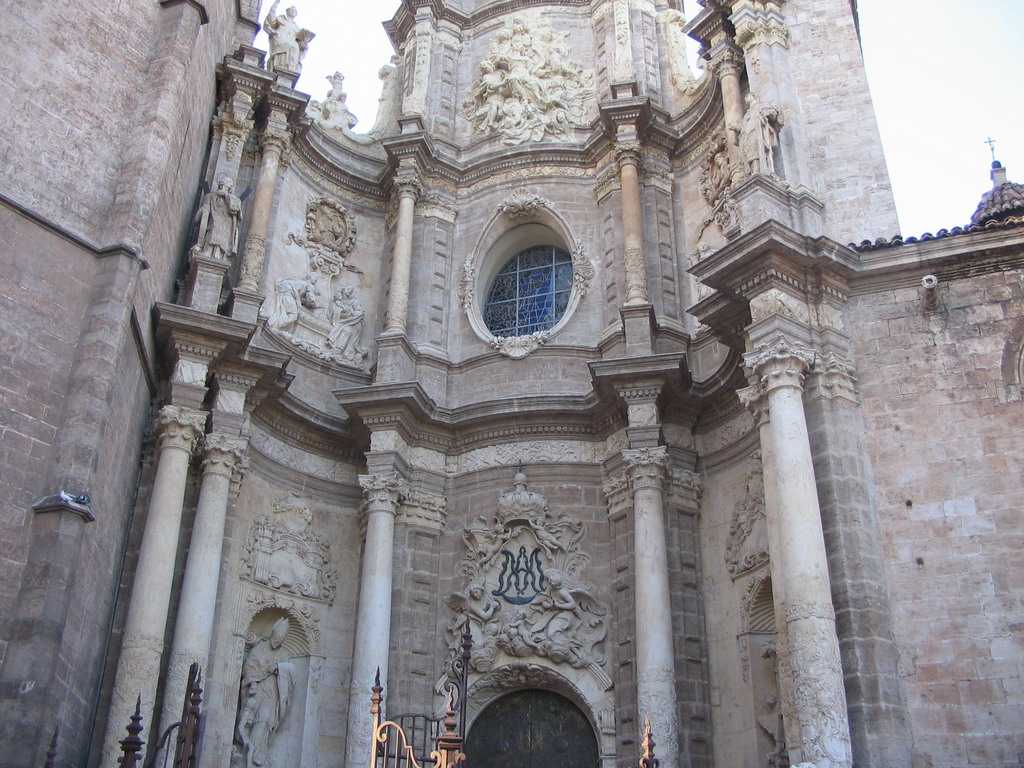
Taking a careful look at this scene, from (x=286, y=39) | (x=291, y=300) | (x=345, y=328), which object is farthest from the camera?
(x=286, y=39)

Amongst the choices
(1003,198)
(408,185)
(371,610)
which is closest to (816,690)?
(371,610)

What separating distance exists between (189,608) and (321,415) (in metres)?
3.41

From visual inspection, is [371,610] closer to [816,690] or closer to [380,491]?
[380,491]

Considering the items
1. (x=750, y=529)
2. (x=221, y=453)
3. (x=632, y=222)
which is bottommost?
(x=750, y=529)

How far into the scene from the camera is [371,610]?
13086 millimetres

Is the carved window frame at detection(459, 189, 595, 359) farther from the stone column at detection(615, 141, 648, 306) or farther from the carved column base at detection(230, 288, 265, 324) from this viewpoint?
the carved column base at detection(230, 288, 265, 324)

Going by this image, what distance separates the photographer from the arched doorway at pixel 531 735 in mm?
12969

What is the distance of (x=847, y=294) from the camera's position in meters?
11.8

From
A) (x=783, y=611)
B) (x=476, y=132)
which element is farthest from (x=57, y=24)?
(x=783, y=611)

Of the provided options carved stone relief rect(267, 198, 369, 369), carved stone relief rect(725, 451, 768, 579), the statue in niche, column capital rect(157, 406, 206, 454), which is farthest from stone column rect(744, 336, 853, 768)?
carved stone relief rect(267, 198, 369, 369)

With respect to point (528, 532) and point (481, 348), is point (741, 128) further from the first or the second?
point (528, 532)

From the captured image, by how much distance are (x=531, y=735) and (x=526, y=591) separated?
175 centimetres

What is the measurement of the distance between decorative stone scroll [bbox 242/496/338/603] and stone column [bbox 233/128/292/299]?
277 centimetres

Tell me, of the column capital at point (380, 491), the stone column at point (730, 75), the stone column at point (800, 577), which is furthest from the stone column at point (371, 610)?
the stone column at point (730, 75)
